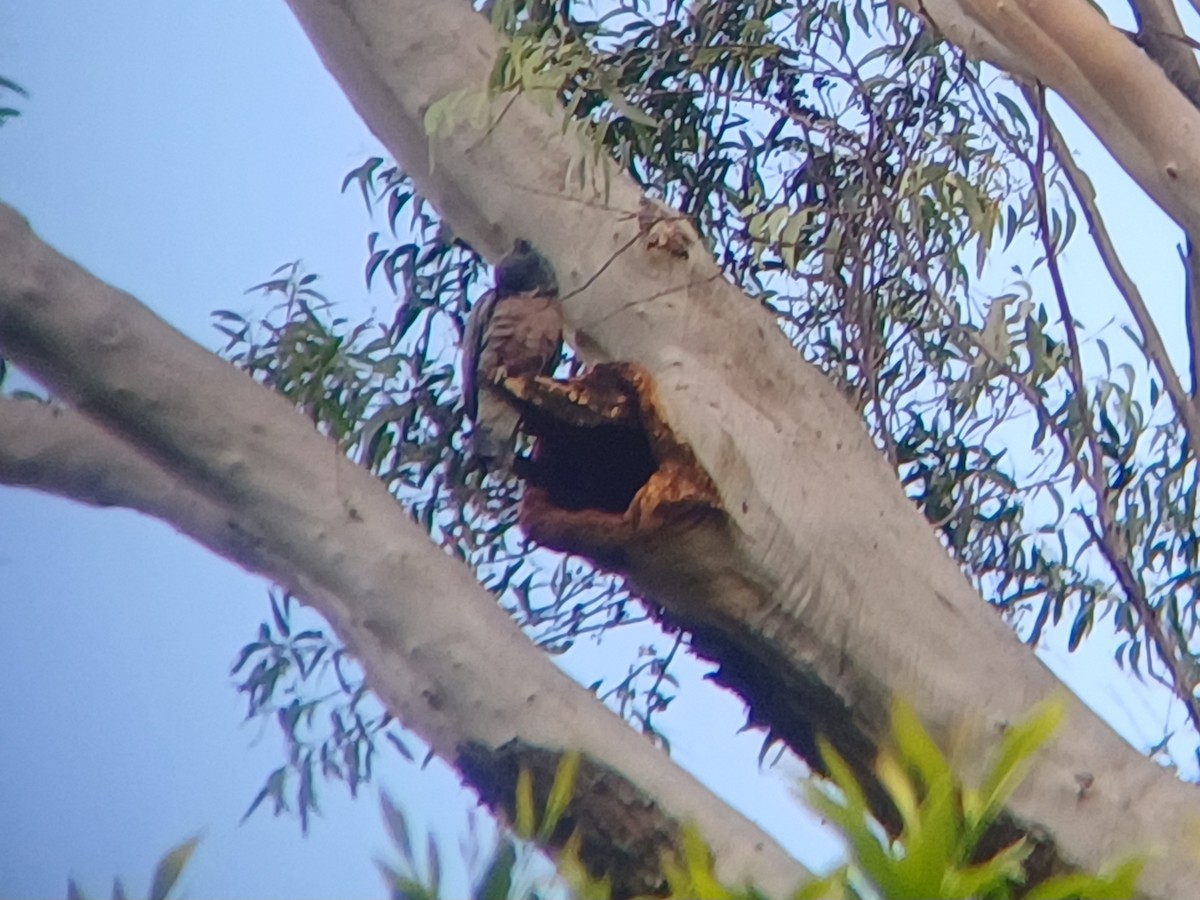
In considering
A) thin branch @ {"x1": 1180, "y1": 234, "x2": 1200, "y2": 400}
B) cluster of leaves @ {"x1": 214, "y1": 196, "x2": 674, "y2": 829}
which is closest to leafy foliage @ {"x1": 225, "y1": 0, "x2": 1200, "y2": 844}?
cluster of leaves @ {"x1": 214, "y1": 196, "x2": 674, "y2": 829}

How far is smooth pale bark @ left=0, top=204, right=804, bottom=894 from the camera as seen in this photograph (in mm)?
1175

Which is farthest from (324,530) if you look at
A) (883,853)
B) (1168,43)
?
(1168,43)

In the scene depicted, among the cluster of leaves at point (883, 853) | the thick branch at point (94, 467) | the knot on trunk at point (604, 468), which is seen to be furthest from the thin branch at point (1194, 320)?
the thick branch at point (94, 467)

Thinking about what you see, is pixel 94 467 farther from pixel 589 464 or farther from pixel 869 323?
pixel 869 323

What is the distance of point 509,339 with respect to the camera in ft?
3.79

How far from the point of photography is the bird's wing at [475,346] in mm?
1188

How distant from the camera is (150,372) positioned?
1.18 metres

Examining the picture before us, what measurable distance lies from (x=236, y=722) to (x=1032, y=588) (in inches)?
39.5

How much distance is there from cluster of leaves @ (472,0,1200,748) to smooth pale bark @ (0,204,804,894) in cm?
59

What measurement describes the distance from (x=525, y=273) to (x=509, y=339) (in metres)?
0.09

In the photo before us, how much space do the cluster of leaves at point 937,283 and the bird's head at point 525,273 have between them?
434mm

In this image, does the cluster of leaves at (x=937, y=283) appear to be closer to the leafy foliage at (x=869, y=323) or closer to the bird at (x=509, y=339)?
the leafy foliage at (x=869, y=323)

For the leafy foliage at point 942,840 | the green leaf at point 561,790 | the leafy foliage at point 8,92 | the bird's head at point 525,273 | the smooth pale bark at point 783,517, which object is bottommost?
the leafy foliage at point 942,840

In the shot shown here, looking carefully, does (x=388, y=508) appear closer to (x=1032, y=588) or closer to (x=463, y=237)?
(x=463, y=237)
